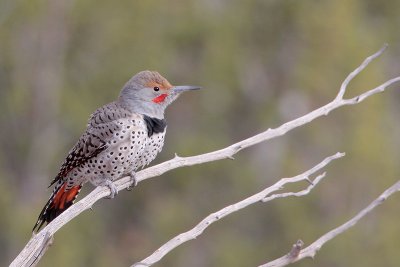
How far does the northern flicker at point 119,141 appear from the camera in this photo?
745 centimetres

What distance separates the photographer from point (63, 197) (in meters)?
7.63

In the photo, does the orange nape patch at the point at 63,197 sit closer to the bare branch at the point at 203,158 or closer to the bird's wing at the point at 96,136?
the bird's wing at the point at 96,136

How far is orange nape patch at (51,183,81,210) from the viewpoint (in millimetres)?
7559

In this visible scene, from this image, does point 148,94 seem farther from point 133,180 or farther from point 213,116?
point 213,116

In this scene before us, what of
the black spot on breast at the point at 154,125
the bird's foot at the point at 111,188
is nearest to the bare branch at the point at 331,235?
the bird's foot at the point at 111,188

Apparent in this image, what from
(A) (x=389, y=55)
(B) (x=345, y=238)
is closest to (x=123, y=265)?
(B) (x=345, y=238)

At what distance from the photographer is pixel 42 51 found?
25125mm

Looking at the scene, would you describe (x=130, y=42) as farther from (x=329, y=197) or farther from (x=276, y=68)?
(x=329, y=197)

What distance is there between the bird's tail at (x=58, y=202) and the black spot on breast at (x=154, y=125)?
0.65m

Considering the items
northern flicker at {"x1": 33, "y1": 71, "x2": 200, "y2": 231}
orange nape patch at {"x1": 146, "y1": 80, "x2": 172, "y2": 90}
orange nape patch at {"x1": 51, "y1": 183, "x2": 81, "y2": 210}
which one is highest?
orange nape patch at {"x1": 146, "y1": 80, "x2": 172, "y2": 90}

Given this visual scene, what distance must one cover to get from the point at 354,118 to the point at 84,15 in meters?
6.55

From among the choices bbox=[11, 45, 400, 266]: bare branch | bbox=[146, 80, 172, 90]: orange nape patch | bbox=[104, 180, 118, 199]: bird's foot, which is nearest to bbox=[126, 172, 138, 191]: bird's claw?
bbox=[104, 180, 118, 199]: bird's foot

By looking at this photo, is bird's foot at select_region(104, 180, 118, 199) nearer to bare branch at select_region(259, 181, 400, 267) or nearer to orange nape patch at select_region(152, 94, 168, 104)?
orange nape patch at select_region(152, 94, 168, 104)

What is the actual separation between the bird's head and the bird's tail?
0.66 m
